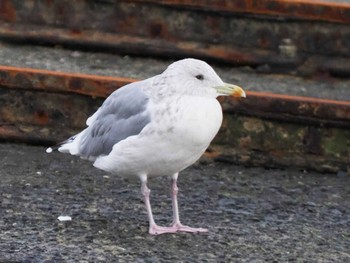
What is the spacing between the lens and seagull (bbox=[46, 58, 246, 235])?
473 centimetres

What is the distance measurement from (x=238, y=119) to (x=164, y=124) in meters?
1.42

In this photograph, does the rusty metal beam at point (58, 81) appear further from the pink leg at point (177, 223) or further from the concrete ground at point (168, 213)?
the pink leg at point (177, 223)

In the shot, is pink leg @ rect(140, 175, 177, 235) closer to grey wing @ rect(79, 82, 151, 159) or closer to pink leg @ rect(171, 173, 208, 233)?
pink leg @ rect(171, 173, 208, 233)

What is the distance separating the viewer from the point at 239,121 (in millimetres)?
6086

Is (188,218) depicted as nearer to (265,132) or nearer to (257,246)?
(257,246)

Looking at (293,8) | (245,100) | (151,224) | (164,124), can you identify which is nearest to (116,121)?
(164,124)

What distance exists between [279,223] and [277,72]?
1.67m

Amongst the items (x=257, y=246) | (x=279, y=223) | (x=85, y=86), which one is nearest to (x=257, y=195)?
(x=279, y=223)

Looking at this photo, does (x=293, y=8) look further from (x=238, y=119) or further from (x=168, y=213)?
(x=168, y=213)

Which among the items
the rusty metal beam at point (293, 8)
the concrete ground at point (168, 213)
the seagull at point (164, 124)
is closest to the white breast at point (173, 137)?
the seagull at point (164, 124)

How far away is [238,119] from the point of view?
239 inches

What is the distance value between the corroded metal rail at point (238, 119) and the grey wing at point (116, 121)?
97cm

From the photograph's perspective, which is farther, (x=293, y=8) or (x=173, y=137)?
(x=293, y=8)

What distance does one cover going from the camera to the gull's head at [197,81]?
4.83 m
